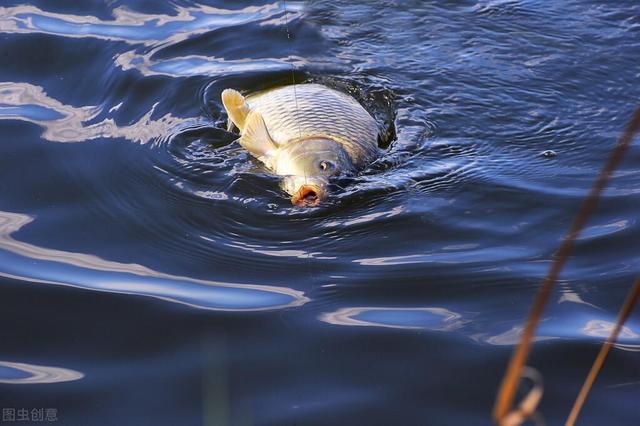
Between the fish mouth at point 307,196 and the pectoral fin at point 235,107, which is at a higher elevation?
the pectoral fin at point 235,107

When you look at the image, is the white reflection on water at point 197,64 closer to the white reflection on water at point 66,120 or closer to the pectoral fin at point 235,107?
the white reflection on water at point 66,120

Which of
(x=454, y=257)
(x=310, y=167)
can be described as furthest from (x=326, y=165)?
(x=454, y=257)

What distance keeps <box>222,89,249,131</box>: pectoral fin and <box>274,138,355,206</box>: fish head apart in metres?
0.35

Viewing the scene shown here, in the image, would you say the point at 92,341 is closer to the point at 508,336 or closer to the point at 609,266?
the point at 508,336

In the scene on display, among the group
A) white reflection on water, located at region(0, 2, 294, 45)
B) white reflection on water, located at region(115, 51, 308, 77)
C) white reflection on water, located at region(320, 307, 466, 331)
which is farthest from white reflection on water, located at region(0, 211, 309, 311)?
white reflection on water, located at region(0, 2, 294, 45)

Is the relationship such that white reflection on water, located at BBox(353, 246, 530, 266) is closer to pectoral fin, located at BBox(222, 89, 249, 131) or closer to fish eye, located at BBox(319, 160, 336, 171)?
fish eye, located at BBox(319, 160, 336, 171)

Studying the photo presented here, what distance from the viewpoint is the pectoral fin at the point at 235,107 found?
4.22 m

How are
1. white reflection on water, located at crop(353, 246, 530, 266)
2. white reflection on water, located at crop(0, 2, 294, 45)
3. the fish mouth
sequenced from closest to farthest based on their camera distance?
white reflection on water, located at crop(353, 246, 530, 266)
the fish mouth
white reflection on water, located at crop(0, 2, 294, 45)

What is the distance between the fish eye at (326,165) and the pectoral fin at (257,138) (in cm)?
27

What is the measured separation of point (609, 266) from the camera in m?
3.27

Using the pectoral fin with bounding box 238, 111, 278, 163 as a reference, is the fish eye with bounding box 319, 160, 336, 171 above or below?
below

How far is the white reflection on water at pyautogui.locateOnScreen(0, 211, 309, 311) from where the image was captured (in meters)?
3.01

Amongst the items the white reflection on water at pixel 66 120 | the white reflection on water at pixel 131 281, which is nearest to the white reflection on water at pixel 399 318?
the white reflection on water at pixel 131 281

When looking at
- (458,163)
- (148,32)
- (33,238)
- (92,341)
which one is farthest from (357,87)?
(92,341)
